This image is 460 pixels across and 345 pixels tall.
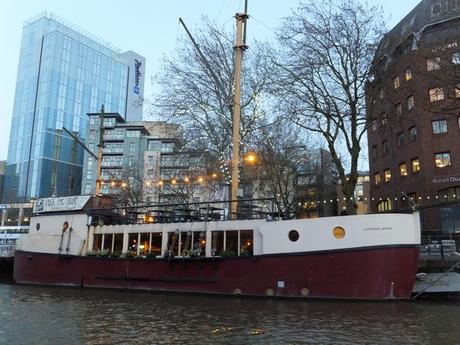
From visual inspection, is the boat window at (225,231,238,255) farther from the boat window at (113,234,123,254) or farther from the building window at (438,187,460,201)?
the building window at (438,187,460,201)

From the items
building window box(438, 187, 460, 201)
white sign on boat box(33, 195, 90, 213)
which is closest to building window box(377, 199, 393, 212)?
building window box(438, 187, 460, 201)

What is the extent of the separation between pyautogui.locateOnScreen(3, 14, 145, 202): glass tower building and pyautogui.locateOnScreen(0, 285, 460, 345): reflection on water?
262ft

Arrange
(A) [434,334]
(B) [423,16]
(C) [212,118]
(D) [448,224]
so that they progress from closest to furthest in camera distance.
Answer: (A) [434,334] → (C) [212,118] → (D) [448,224] → (B) [423,16]

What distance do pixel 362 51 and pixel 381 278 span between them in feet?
37.3

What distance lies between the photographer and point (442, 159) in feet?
132

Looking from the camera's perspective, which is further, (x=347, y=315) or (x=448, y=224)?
(x=448, y=224)

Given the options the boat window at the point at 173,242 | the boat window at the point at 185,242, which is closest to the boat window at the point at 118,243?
the boat window at the point at 173,242

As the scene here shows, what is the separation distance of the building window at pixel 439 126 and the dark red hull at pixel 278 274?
2772 centimetres

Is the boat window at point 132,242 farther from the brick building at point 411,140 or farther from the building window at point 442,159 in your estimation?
the building window at point 442,159

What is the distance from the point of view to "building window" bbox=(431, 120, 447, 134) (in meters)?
40.5

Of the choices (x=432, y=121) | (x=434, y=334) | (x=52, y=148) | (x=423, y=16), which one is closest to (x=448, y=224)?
(x=432, y=121)

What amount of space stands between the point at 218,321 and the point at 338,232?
565cm

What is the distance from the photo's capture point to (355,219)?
1608cm

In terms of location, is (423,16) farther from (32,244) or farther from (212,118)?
(32,244)
